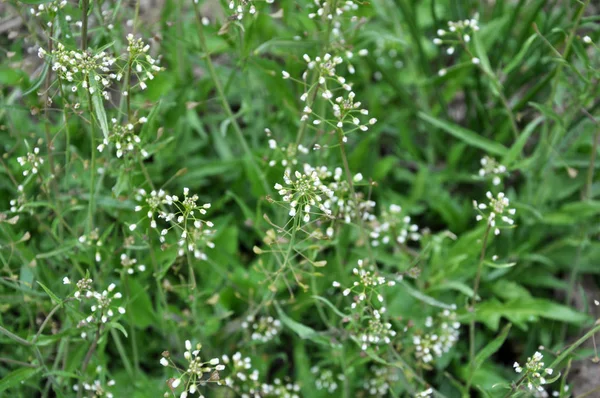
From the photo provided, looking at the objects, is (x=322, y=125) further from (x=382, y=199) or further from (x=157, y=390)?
(x=157, y=390)

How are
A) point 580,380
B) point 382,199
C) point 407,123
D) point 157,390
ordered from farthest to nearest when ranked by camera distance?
1. point 407,123
2. point 382,199
3. point 580,380
4. point 157,390

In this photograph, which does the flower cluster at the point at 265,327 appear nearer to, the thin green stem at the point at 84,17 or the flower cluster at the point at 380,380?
the flower cluster at the point at 380,380

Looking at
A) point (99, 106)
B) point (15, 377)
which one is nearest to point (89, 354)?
point (15, 377)

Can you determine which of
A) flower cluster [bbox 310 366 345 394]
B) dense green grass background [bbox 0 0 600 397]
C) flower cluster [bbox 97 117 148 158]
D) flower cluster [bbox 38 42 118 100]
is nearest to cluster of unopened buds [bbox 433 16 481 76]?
dense green grass background [bbox 0 0 600 397]

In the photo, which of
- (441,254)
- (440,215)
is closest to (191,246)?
(441,254)

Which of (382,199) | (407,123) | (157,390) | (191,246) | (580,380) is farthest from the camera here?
(407,123)

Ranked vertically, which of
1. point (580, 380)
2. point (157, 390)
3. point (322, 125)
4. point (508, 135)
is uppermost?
point (322, 125)
